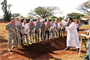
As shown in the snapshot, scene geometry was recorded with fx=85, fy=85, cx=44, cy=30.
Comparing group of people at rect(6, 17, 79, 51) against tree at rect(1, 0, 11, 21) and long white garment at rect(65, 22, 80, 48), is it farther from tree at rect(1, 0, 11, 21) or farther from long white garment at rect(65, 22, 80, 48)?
tree at rect(1, 0, 11, 21)

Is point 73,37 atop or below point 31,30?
below

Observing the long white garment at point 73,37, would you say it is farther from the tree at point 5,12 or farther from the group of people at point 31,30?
the tree at point 5,12

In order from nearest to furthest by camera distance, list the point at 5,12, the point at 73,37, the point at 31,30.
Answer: the point at 73,37 < the point at 31,30 < the point at 5,12

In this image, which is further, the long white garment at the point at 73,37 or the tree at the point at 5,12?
the tree at the point at 5,12

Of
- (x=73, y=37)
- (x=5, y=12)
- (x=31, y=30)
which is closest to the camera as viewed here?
(x=73, y=37)

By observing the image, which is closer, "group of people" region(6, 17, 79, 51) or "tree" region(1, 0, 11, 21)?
"group of people" region(6, 17, 79, 51)

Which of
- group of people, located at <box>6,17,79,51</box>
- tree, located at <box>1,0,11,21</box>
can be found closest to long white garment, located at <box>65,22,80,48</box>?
group of people, located at <box>6,17,79,51</box>

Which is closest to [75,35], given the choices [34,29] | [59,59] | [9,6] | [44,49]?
[59,59]

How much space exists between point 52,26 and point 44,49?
2.86 meters

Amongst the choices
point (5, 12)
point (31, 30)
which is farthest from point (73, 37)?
point (5, 12)

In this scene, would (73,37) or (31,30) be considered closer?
(73,37)

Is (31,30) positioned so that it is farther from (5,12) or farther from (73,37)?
(5,12)

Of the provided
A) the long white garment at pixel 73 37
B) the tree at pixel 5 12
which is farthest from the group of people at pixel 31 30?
the tree at pixel 5 12

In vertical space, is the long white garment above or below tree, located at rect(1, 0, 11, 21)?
below
